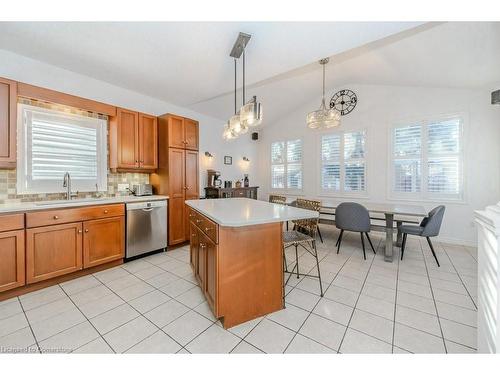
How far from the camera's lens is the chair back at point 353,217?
3143 millimetres

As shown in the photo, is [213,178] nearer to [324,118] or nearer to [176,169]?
[176,169]

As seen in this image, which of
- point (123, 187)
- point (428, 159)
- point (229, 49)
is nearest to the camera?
point (229, 49)

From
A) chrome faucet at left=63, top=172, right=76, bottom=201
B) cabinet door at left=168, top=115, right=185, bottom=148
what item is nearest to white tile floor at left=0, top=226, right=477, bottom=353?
chrome faucet at left=63, top=172, right=76, bottom=201

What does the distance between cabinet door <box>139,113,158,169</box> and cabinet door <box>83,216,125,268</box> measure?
3.45ft

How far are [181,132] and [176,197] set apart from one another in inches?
44.2

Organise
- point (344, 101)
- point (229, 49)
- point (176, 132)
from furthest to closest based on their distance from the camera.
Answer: point (344, 101) → point (176, 132) → point (229, 49)

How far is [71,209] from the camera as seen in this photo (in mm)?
2352

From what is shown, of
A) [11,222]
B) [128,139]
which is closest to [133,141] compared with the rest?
[128,139]

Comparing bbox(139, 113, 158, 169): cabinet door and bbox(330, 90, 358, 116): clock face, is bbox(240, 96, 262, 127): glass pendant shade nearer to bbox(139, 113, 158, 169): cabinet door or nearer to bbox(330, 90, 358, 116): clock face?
bbox(139, 113, 158, 169): cabinet door

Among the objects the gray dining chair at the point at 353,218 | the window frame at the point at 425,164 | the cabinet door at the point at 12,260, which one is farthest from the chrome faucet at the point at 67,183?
the window frame at the point at 425,164

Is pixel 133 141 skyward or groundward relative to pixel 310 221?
skyward

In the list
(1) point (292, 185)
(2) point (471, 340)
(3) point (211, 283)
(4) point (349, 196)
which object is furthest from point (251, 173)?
(2) point (471, 340)

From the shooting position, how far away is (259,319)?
5.73 ft

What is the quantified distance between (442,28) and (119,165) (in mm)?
4498
